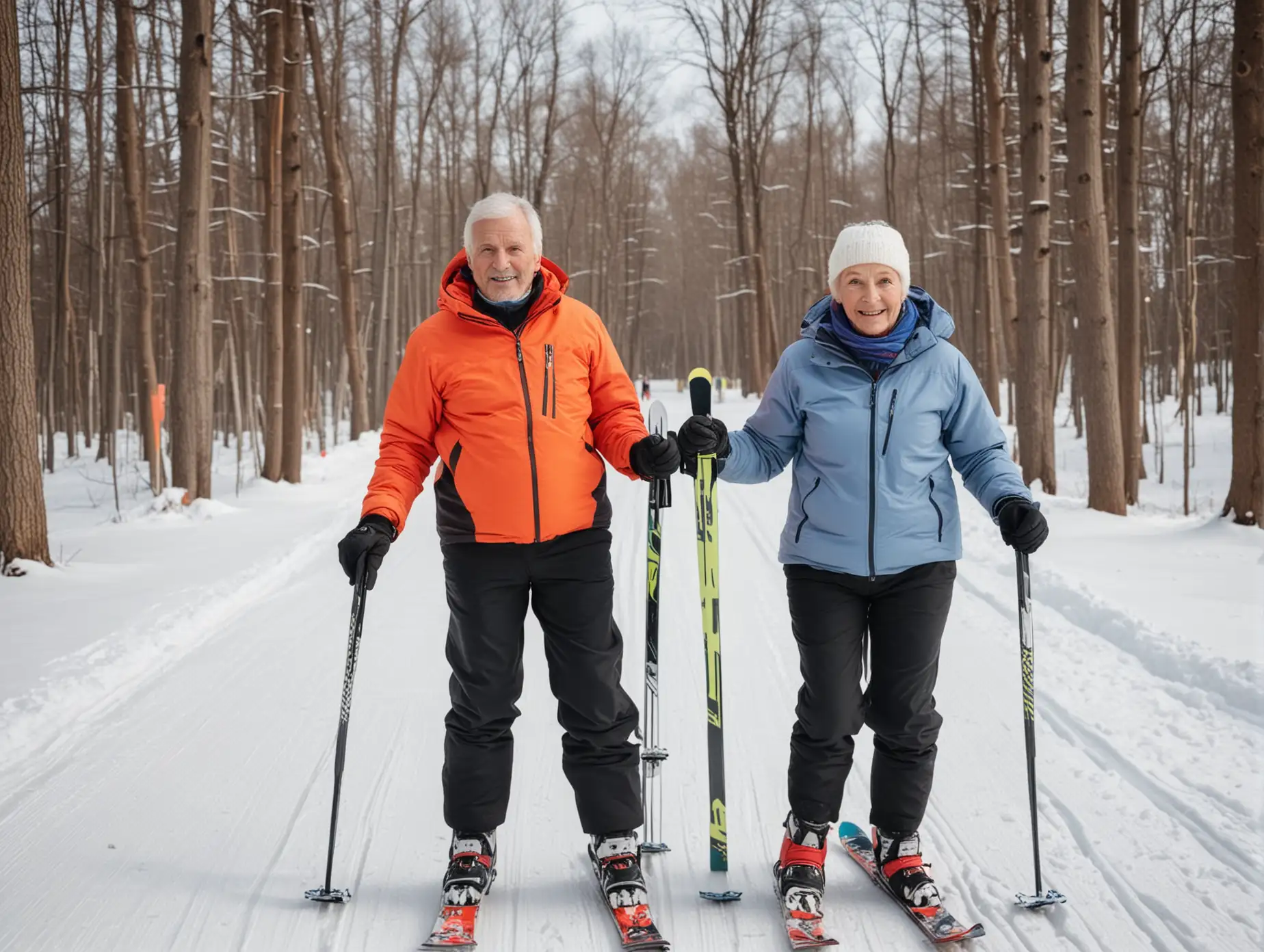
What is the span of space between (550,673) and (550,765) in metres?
1.32

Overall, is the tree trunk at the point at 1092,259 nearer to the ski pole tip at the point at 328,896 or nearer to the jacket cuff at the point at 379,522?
the jacket cuff at the point at 379,522

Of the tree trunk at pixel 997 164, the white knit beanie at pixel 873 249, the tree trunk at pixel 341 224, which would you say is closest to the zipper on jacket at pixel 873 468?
the white knit beanie at pixel 873 249

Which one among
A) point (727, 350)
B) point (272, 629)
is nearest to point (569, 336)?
point (272, 629)

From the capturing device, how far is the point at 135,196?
13758 mm

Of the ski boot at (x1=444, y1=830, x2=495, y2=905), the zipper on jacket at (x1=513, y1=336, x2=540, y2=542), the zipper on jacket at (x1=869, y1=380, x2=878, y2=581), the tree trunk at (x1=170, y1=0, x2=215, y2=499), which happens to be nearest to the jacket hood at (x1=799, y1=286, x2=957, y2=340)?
the zipper on jacket at (x1=869, y1=380, x2=878, y2=581)

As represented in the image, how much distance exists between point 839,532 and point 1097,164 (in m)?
8.84

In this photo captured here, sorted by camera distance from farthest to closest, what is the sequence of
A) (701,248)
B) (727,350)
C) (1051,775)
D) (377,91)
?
(727,350) → (701,248) → (377,91) → (1051,775)

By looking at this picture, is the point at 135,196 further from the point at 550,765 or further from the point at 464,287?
the point at 464,287

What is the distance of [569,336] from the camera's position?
10.3ft

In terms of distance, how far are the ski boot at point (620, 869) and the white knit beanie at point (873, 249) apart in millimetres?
1953

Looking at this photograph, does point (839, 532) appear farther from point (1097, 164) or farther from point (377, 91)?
point (377, 91)

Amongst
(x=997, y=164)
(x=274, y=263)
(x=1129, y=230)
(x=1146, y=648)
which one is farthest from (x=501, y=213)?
(x=997, y=164)

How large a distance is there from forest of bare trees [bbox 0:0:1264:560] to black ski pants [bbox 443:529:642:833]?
6489 mm

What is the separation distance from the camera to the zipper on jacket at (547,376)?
306 centimetres
